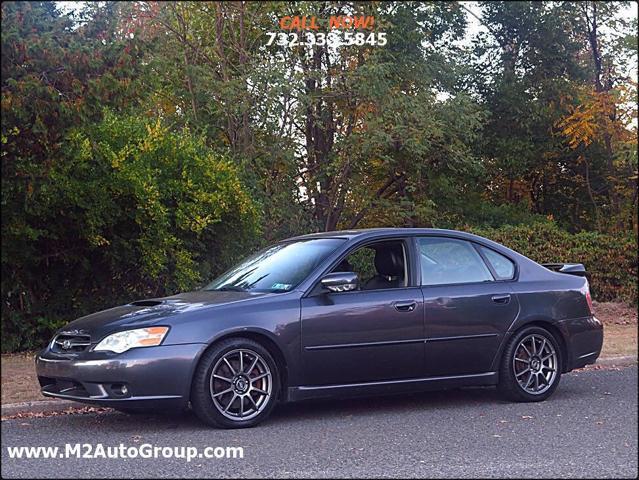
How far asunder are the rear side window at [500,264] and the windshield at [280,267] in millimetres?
1531

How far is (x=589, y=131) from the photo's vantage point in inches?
899

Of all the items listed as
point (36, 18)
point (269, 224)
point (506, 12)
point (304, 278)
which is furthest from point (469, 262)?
point (506, 12)

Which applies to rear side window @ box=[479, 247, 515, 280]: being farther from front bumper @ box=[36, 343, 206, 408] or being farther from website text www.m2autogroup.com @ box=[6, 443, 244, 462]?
website text www.m2autogroup.com @ box=[6, 443, 244, 462]

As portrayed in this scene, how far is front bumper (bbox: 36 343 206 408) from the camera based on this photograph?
282 inches

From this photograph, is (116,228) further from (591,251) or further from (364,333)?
(591,251)

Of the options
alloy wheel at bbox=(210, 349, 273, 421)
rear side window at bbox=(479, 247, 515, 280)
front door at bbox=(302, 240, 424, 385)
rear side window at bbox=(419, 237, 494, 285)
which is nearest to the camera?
alloy wheel at bbox=(210, 349, 273, 421)

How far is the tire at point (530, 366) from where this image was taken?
8656 mm

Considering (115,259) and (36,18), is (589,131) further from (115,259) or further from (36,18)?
(36,18)

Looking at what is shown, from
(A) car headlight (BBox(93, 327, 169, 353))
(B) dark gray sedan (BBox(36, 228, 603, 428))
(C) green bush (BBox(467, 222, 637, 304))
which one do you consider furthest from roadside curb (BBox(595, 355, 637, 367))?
(C) green bush (BBox(467, 222, 637, 304))

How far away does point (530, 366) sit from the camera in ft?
28.9

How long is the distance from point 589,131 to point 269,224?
9.41 m

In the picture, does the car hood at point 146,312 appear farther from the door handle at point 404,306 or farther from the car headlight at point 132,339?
the door handle at point 404,306

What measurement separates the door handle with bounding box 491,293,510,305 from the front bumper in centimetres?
283

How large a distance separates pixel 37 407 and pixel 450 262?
12.9 ft
